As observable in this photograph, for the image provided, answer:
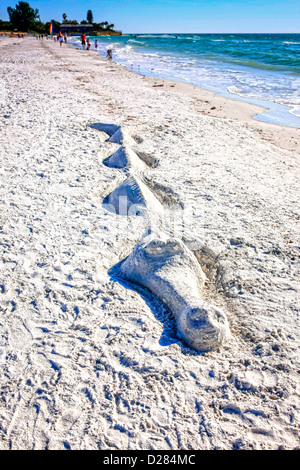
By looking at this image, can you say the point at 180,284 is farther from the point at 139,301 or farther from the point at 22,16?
the point at 22,16

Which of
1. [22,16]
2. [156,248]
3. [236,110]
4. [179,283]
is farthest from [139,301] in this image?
[22,16]

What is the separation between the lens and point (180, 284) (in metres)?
2.62

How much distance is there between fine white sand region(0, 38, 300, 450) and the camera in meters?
1.82

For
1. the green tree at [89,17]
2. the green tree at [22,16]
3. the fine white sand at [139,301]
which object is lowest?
the fine white sand at [139,301]

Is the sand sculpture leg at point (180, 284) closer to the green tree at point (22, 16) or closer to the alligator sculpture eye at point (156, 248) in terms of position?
the alligator sculpture eye at point (156, 248)

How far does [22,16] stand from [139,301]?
9065 centimetres

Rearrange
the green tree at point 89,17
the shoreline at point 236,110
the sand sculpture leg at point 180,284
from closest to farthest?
the sand sculpture leg at point 180,284, the shoreline at point 236,110, the green tree at point 89,17

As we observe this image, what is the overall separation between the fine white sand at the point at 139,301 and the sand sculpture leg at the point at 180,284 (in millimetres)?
80

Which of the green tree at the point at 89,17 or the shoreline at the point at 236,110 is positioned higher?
the green tree at the point at 89,17

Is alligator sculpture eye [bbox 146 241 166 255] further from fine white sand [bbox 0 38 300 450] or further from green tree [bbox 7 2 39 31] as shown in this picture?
green tree [bbox 7 2 39 31]

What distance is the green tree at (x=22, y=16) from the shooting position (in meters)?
70.9

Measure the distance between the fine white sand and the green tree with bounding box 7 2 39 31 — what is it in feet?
279

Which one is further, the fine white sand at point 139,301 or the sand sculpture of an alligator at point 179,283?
the sand sculpture of an alligator at point 179,283

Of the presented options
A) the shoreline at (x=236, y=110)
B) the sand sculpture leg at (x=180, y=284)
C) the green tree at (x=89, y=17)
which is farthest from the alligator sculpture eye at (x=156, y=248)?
the green tree at (x=89, y=17)
